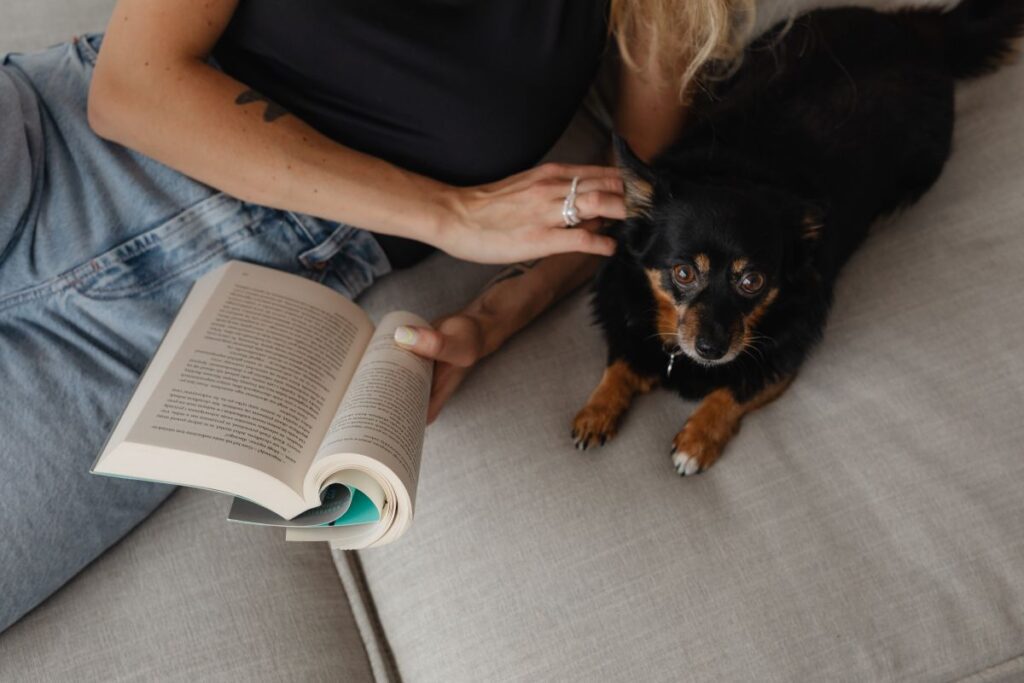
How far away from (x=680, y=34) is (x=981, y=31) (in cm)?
58

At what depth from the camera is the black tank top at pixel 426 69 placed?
930 mm

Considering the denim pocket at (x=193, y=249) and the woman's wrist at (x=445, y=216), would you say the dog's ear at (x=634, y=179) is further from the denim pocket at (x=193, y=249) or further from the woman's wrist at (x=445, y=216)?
the denim pocket at (x=193, y=249)

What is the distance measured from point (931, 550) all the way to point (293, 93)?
0.98m

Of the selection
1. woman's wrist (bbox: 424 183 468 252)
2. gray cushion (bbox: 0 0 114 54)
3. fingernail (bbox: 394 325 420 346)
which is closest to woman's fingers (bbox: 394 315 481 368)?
fingernail (bbox: 394 325 420 346)

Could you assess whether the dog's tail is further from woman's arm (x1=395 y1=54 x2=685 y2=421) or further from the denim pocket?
the denim pocket

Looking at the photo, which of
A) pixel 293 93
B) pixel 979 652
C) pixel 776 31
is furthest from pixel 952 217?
pixel 293 93

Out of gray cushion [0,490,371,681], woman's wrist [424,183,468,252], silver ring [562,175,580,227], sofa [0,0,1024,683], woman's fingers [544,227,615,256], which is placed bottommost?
gray cushion [0,490,371,681]

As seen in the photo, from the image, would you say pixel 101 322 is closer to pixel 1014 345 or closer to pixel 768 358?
pixel 768 358

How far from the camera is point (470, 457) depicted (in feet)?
3.31

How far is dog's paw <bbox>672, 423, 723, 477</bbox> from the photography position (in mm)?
989

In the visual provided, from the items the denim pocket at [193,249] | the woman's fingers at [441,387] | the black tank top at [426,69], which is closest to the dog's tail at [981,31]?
the black tank top at [426,69]

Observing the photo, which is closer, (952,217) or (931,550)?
(931,550)

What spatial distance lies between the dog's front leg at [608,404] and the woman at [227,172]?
0.17 meters

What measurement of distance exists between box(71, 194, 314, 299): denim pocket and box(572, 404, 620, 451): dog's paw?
46cm
